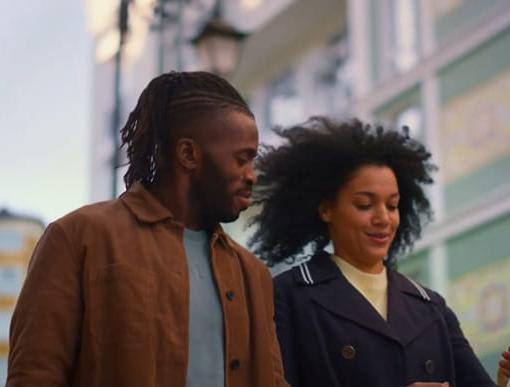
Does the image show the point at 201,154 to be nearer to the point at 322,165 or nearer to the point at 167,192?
the point at 167,192

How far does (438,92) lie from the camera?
16.6 meters

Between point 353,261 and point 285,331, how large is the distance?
425 mm

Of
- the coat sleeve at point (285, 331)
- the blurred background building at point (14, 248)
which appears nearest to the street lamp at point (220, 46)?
the coat sleeve at point (285, 331)

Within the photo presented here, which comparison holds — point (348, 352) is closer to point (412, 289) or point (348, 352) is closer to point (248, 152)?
point (412, 289)

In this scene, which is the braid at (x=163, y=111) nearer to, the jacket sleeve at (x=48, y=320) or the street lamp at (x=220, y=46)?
the jacket sleeve at (x=48, y=320)

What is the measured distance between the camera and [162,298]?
3832 mm

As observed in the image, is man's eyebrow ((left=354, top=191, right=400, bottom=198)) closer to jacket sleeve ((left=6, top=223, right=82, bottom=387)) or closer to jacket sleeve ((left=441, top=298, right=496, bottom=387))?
jacket sleeve ((left=441, top=298, right=496, bottom=387))

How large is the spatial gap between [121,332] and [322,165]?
191 cm

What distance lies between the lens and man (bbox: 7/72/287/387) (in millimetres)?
3727

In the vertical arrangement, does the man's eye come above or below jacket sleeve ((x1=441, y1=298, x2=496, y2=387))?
above

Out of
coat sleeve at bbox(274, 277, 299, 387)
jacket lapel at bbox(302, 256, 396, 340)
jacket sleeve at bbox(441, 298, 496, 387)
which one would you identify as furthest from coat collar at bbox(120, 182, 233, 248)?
jacket sleeve at bbox(441, 298, 496, 387)

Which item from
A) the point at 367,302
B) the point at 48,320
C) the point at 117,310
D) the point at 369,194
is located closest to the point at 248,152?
the point at 117,310

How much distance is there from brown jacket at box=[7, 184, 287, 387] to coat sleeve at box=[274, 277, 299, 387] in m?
0.83

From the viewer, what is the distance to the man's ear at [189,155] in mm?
4027
